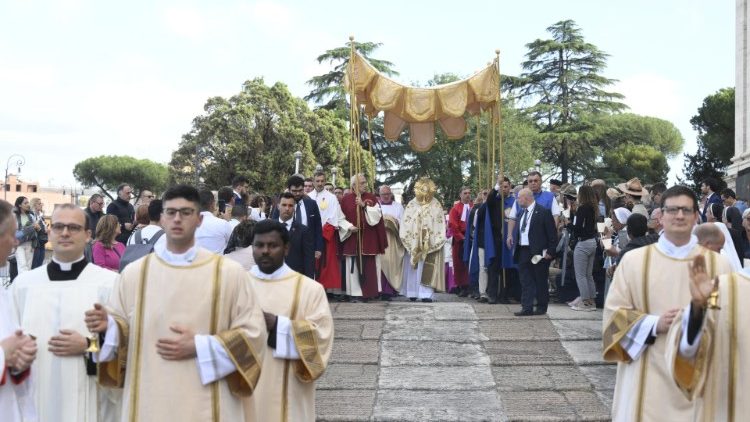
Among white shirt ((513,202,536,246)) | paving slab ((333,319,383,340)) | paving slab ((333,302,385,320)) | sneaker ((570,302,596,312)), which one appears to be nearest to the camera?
paving slab ((333,319,383,340))

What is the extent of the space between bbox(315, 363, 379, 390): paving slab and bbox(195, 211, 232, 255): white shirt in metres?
1.85

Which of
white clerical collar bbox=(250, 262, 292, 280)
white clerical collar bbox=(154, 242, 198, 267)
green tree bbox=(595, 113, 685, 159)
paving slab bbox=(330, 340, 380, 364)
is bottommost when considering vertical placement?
paving slab bbox=(330, 340, 380, 364)

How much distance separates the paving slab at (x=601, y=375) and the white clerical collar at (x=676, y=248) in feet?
12.6

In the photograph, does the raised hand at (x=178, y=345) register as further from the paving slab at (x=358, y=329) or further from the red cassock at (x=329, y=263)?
the red cassock at (x=329, y=263)

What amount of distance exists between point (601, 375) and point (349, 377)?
256cm

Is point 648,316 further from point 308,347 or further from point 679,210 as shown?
point 308,347

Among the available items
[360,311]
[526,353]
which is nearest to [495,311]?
[360,311]

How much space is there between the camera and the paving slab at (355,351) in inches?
389

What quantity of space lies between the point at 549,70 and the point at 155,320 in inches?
2183

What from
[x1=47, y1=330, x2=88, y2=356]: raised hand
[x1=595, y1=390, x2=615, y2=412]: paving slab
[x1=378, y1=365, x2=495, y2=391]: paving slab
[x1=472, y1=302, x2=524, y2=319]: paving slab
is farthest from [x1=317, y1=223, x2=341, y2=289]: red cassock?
[x1=47, y1=330, x2=88, y2=356]: raised hand

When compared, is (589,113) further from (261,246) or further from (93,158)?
(93,158)

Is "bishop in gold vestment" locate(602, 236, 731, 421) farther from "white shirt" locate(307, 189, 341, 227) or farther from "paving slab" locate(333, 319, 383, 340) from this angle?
"white shirt" locate(307, 189, 341, 227)

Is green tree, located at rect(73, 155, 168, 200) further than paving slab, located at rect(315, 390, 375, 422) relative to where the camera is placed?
Yes

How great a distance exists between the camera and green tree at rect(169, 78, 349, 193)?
148 ft
